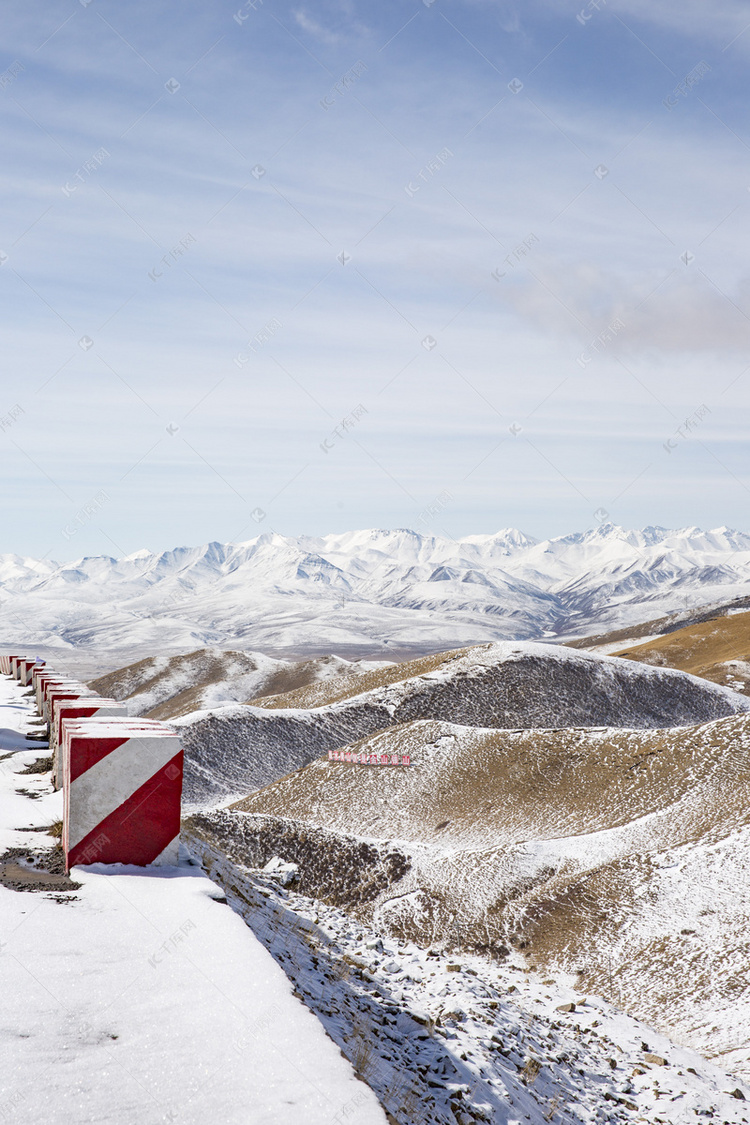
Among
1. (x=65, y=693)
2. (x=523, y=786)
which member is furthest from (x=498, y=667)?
(x=65, y=693)

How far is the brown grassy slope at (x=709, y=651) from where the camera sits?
95312 mm

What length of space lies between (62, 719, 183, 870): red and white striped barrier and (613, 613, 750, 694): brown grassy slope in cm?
9408

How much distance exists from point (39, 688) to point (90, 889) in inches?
825

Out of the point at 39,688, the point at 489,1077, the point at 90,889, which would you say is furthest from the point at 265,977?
the point at 39,688

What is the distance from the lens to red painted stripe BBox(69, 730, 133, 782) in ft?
28.9

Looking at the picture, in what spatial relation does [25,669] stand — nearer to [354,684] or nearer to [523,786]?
[523,786]

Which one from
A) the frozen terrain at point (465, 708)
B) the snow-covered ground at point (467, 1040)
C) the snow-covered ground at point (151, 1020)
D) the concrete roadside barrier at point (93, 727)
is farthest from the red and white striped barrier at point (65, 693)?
the frozen terrain at point (465, 708)

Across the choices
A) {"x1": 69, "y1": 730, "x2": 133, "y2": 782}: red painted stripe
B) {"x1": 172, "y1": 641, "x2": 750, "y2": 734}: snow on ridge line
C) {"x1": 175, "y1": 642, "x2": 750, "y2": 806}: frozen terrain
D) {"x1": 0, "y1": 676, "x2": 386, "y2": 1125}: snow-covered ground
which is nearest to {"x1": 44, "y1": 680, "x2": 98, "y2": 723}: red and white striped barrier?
{"x1": 69, "y1": 730, "x2": 133, "y2": 782}: red painted stripe

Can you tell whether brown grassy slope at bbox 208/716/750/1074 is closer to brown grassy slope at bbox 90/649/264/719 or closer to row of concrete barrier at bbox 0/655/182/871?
row of concrete barrier at bbox 0/655/182/871

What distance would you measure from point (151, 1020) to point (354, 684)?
80.4 metres

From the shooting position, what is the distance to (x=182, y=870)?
30.6 ft

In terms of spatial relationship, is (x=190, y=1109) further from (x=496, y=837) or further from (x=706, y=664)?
(x=706, y=664)

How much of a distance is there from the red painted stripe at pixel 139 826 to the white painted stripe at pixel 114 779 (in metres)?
0.08

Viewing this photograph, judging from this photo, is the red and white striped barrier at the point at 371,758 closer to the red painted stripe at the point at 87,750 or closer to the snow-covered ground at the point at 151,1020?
the red painted stripe at the point at 87,750
